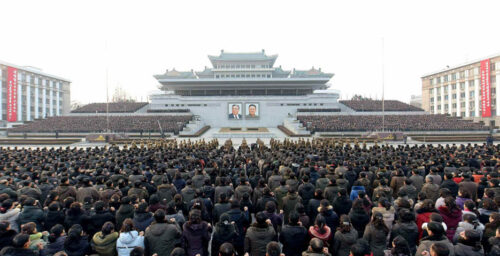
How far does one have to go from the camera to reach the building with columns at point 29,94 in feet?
198

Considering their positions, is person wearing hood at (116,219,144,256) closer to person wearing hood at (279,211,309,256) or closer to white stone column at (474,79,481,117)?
person wearing hood at (279,211,309,256)

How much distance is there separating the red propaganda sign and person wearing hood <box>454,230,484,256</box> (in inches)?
2759

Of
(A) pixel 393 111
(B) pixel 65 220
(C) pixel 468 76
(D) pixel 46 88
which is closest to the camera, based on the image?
(B) pixel 65 220

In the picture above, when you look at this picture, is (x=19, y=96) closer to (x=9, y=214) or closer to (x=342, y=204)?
(x=9, y=214)

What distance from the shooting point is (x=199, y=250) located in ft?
15.1

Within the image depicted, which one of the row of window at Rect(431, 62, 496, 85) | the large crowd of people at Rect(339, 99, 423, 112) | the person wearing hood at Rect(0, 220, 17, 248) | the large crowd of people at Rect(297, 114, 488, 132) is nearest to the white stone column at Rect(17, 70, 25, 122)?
the large crowd of people at Rect(297, 114, 488, 132)

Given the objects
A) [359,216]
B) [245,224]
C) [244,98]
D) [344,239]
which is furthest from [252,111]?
[344,239]

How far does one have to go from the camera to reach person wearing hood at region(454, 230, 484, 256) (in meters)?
3.67

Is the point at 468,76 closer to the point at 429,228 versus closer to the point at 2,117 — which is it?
the point at 429,228

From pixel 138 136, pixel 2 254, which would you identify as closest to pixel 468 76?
pixel 138 136

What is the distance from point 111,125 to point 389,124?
40.0m

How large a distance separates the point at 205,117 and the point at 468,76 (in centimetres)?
6001

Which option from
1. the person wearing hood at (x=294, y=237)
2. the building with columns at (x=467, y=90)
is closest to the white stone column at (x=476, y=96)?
the building with columns at (x=467, y=90)

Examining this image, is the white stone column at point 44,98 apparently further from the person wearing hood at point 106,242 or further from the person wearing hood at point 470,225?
the person wearing hood at point 470,225
